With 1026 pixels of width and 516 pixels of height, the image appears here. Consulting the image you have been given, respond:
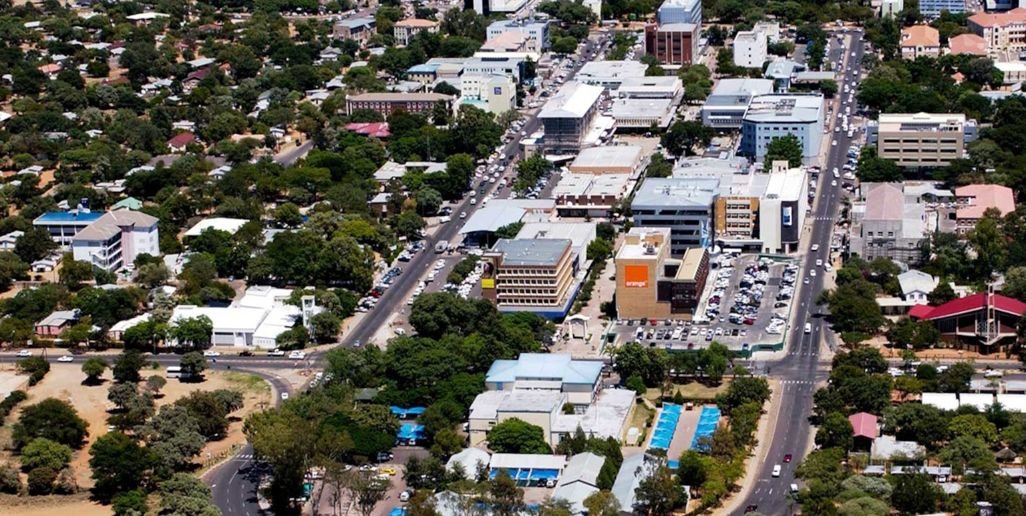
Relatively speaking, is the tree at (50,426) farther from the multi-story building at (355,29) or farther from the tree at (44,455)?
the multi-story building at (355,29)

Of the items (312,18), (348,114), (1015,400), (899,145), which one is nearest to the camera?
(1015,400)

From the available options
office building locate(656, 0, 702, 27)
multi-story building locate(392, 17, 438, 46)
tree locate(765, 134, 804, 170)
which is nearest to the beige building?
office building locate(656, 0, 702, 27)

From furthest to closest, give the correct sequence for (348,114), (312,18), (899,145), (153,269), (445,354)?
(312,18) < (348,114) < (899,145) < (153,269) < (445,354)

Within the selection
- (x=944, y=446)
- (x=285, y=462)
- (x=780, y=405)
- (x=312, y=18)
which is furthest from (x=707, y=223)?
(x=312, y=18)

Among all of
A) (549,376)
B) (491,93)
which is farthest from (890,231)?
(491,93)

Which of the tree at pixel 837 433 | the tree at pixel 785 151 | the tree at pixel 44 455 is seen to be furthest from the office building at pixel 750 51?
the tree at pixel 44 455

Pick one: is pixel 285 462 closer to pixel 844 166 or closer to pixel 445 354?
pixel 445 354

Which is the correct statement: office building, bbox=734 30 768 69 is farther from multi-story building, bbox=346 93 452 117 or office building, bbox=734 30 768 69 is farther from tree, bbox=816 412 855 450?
tree, bbox=816 412 855 450
